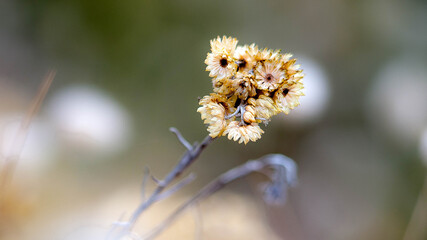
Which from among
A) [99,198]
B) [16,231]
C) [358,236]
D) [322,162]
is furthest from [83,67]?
[358,236]

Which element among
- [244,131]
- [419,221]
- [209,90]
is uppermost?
[244,131]

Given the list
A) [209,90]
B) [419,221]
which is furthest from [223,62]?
[419,221]

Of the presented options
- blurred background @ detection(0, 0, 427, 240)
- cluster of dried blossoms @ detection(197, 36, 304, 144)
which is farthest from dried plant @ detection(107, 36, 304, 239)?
blurred background @ detection(0, 0, 427, 240)

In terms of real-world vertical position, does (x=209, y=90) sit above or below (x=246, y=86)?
below

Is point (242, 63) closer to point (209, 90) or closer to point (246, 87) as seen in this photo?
point (246, 87)

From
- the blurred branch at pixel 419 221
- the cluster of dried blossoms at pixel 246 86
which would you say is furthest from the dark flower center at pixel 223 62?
the blurred branch at pixel 419 221
